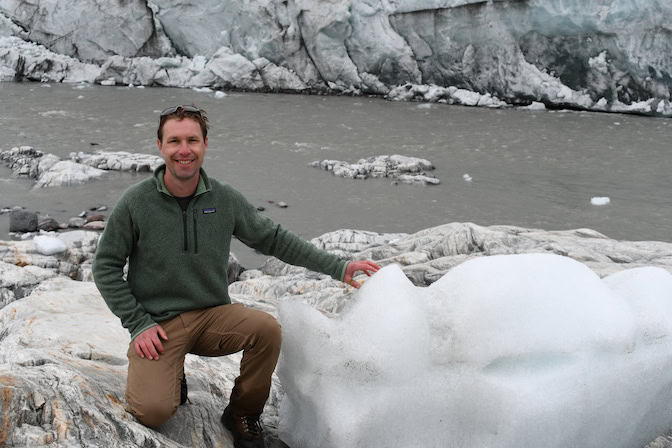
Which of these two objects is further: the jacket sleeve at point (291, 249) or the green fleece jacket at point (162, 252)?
the jacket sleeve at point (291, 249)

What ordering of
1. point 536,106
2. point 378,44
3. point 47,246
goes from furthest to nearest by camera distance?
point 378,44 → point 536,106 → point 47,246

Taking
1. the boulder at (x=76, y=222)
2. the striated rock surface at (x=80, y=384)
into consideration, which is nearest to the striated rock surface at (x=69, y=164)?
the boulder at (x=76, y=222)

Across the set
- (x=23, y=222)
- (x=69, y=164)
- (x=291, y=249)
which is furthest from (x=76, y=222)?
(x=291, y=249)

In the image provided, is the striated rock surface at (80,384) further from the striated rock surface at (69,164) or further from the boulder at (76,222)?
the striated rock surface at (69,164)

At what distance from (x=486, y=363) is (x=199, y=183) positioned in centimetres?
104

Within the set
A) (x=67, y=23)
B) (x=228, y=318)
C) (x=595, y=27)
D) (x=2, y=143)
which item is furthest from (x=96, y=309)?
(x=67, y=23)

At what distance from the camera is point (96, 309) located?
3.22 metres

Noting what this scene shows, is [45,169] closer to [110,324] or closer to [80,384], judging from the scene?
[110,324]

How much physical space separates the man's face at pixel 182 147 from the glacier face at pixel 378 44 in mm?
13696

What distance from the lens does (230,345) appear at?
7.33ft

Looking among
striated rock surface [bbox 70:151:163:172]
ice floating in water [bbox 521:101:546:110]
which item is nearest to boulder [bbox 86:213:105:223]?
striated rock surface [bbox 70:151:163:172]

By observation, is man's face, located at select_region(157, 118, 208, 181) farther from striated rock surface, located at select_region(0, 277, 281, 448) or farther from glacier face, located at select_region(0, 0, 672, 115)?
glacier face, located at select_region(0, 0, 672, 115)

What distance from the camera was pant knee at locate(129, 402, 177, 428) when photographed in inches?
77.4

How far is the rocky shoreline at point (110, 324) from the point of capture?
1725mm
